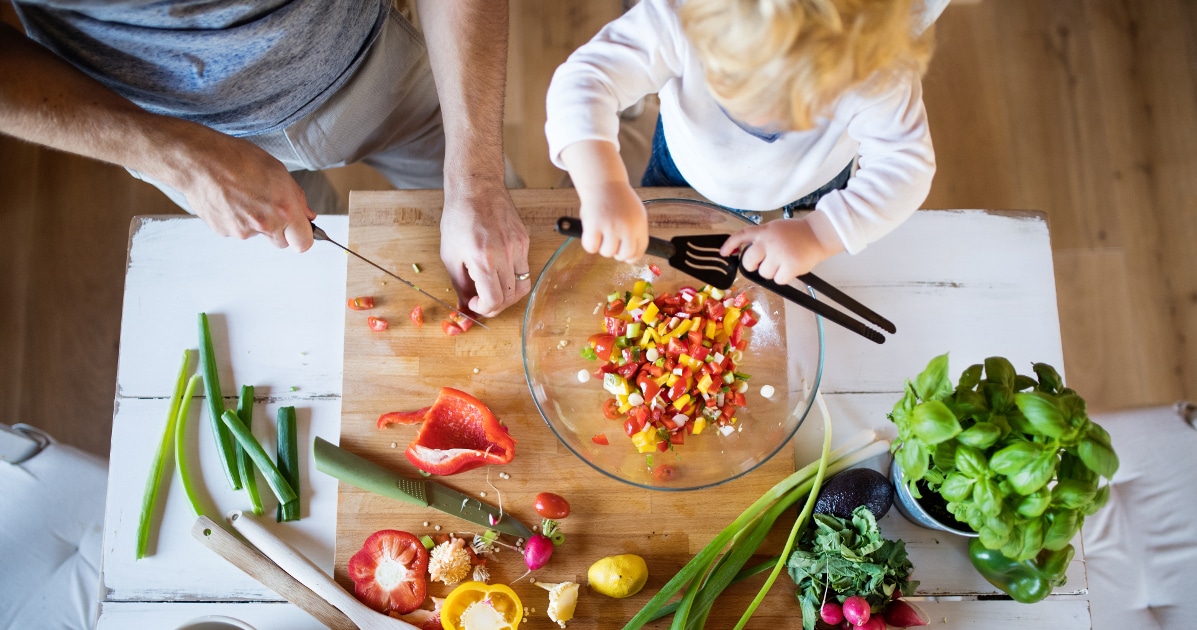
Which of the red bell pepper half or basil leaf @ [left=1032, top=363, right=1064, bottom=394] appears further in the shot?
the red bell pepper half

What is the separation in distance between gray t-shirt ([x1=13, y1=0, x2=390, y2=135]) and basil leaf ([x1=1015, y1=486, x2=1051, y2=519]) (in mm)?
1295

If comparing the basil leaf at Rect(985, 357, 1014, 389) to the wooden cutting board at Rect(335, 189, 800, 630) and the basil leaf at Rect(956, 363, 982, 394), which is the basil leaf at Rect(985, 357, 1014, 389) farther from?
the wooden cutting board at Rect(335, 189, 800, 630)

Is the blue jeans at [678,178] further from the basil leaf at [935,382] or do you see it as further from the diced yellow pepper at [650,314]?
the basil leaf at [935,382]

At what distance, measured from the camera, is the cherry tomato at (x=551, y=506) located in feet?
3.79

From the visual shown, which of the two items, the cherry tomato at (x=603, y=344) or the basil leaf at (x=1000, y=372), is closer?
the basil leaf at (x=1000, y=372)

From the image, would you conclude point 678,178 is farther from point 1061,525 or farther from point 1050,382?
point 1061,525

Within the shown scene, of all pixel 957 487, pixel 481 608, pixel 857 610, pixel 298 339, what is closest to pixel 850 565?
pixel 857 610

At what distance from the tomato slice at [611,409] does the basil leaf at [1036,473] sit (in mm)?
590

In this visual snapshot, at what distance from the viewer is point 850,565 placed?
1.06 metres

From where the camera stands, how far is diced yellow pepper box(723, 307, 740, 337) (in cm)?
119

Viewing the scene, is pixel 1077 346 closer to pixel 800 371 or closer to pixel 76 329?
pixel 800 371

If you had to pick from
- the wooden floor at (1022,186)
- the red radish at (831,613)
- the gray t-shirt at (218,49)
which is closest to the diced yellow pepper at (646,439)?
the red radish at (831,613)

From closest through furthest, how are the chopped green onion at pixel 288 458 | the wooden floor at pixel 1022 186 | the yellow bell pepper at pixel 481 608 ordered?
the yellow bell pepper at pixel 481 608 < the chopped green onion at pixel 288 458 < the wooden floor at pixel 1022 186

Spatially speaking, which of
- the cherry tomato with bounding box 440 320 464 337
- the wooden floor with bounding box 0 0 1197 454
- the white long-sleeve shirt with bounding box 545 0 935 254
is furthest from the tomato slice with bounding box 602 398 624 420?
the wooden floor with bounding box 0 0 1197 454
